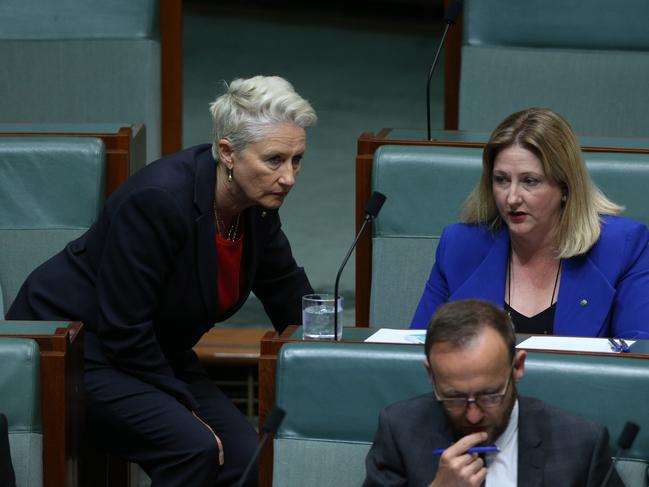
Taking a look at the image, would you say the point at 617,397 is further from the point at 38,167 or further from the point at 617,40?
the point at 617,40

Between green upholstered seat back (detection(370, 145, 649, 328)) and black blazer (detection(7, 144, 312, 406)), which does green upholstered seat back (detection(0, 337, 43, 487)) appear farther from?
green upholstered seat back (detection(370, 145, 649, 328))

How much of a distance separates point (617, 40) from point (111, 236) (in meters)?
0.88

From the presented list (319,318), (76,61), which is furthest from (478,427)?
(76,61)

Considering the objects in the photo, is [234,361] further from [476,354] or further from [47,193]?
[476,354]

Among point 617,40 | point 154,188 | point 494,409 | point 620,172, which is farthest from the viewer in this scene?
point 617,40

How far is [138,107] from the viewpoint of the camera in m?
1.67

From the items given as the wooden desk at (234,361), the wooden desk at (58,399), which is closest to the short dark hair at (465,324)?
the wooden desk at (58,399)

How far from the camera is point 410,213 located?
1289 millimetres

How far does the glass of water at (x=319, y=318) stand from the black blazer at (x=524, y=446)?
0.15 meters

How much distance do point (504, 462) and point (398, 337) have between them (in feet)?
0.60

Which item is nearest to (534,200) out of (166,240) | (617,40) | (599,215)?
(599,215)

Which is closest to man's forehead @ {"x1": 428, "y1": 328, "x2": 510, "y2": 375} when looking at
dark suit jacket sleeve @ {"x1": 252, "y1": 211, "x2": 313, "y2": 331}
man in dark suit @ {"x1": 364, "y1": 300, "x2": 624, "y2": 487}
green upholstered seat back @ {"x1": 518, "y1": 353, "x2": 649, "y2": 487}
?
man in dark suit @ {"x1": 364, "y1": 300, "x2": 624, "y2": 487}

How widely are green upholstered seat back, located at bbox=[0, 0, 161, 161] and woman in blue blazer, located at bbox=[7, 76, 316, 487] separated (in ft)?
1.95

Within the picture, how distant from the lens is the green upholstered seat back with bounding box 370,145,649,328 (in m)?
1.28
